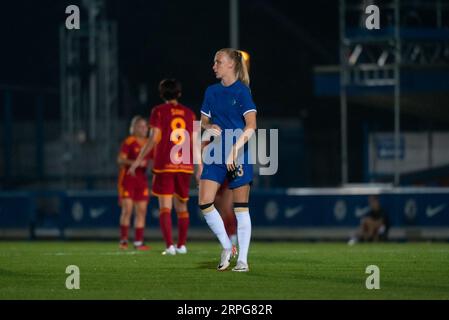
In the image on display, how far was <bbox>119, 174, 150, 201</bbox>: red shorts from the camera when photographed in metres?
19.1

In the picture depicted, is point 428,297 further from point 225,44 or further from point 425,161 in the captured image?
point 225,44

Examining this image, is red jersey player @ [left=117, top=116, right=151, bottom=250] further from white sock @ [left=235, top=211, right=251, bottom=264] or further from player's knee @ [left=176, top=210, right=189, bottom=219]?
white sock @ [left=235, top=211, right=251, bottom=264]

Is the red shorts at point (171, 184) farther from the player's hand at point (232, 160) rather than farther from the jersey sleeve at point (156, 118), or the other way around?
the player's hand at point (232, 160)

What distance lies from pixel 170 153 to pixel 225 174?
3.72 m

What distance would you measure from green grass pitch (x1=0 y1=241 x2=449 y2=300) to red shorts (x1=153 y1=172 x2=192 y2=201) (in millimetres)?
822

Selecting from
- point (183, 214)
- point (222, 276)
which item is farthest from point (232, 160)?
point (183, 214)

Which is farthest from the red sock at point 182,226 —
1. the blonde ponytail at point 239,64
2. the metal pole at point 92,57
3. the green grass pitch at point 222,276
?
the metal pole at point 92,57

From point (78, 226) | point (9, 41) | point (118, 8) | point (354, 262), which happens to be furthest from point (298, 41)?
point (354, 262)

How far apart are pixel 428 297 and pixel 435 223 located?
54.0ft

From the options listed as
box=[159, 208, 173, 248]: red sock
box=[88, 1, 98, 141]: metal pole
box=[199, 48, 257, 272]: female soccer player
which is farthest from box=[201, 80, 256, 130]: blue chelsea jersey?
box=[88, 1, 98, 141]: metal pole

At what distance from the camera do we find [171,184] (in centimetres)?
1606

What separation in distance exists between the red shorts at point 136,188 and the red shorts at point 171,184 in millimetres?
2893

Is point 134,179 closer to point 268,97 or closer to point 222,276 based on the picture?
point 222,276

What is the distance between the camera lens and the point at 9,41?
171 ft
